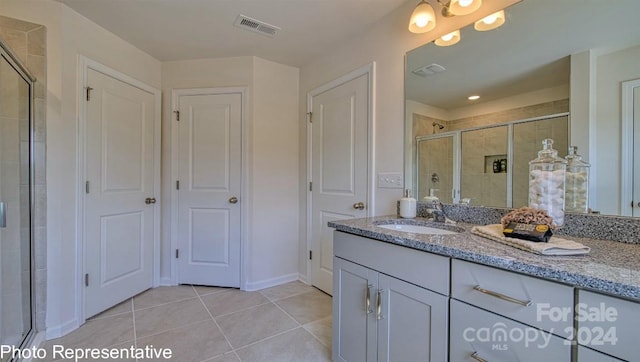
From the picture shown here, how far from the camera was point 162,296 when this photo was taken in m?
2.55

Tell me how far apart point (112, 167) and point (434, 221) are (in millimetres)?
2565

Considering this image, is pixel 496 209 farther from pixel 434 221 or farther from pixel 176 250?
pixel 176 250

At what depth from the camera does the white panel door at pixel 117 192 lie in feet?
7.14

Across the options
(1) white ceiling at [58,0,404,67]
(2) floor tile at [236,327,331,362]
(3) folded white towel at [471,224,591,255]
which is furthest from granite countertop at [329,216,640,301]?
(1) white ceiling at [58,0,404,67]

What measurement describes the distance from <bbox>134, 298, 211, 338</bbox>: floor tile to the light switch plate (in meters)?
1.70

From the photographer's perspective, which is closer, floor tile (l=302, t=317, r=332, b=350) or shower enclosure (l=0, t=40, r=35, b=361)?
shower enclosure (l=0, t=40, r=35, b=361)

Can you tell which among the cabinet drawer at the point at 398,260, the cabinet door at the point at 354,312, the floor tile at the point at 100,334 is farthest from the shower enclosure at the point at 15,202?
the cabinet drawer at the point at 398,260

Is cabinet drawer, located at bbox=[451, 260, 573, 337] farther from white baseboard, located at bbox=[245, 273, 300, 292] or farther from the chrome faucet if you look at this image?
white baseboard, located at bbox=[245, 273, 300, 292]

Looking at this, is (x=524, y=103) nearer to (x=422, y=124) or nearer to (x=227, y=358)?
(x=422, y=124)

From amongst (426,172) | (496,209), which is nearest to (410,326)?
(496,209)

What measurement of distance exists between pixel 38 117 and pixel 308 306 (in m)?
2.38

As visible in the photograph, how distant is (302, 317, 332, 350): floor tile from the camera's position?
6.10ft

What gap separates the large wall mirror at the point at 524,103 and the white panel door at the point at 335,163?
456mm

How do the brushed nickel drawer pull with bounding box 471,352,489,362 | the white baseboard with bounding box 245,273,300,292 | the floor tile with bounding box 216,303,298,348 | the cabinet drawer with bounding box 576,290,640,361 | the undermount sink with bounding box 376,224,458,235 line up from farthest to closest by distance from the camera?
1. the white baseboard with bounding box 245,273,300,292
2. the floor tile with bounding box 216,303,298,348
3. the undermount sink with bounding box 376,224,458,235
4. the brushed nickel drawer pull with bounding box 471,352,489,362
5. the cabinet drawer with bounding box 576,290,640,361
